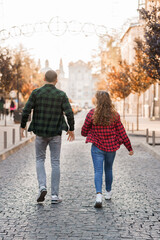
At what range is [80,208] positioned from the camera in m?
5.62

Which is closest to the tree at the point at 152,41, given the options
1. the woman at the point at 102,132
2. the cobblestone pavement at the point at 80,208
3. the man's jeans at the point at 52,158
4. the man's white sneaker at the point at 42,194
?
the cobblestone pavement at the point at 80,208

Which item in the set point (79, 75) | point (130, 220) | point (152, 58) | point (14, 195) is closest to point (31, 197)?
point (14, 195)

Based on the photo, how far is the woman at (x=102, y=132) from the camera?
5.72 m

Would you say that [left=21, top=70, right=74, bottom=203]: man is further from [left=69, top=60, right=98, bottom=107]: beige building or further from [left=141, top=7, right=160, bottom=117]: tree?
[left=69, top=60, right=98, bottom=107]: beige building

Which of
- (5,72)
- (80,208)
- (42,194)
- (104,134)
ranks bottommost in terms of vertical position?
(80,208)

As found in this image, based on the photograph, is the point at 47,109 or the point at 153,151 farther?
the point at 153,151

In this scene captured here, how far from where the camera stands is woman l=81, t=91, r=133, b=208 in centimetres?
572

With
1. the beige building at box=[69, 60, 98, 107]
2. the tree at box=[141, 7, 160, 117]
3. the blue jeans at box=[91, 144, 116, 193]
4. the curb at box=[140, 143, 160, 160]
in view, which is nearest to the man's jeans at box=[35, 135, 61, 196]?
the blue jeans at box=[91, 144, 116, 193]

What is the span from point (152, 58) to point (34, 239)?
11398 millimetres

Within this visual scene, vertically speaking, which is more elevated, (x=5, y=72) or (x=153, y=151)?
(x=5, y=72)

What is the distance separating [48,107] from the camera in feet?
19.5

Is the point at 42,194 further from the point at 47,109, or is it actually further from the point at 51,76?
the point at 51,76

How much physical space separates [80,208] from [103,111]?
4.17 feet

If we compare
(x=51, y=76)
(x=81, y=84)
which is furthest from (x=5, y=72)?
(x=81, y=84)
